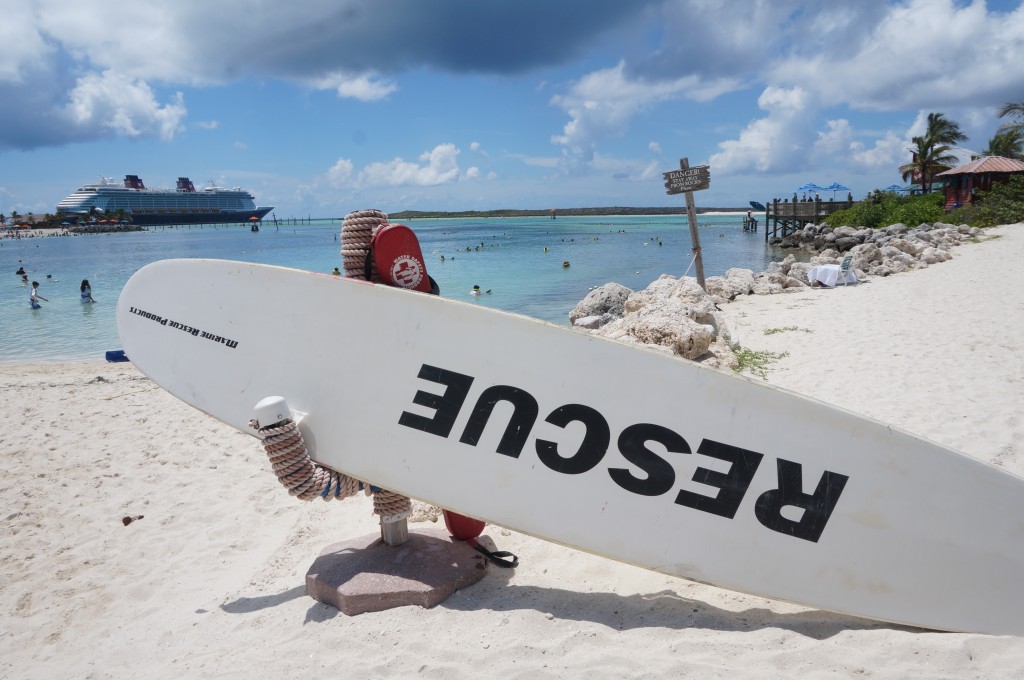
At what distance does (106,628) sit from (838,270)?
527 inches

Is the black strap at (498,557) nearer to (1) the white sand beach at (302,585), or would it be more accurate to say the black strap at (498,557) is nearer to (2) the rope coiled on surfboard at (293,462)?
(1) the white sand beach at (302,585)

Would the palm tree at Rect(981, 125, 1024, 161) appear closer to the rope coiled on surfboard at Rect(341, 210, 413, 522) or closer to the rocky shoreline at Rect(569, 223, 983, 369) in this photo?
the rocky shoreline at Rect(569, 223, 983, 369)

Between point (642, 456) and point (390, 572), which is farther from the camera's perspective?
point (390, 572)

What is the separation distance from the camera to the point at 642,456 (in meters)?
2.26

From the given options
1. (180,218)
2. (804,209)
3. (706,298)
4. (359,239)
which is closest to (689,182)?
(706,298)

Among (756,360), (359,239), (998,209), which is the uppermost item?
(998,209)

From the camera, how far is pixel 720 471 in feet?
7.35

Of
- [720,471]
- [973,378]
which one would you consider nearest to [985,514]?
[720,471]

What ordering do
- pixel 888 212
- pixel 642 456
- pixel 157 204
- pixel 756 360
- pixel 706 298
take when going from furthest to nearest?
pixel 157 204 → pixel 888 212 → pixel 706 298 → pixel 756 360 → pixel 642 456

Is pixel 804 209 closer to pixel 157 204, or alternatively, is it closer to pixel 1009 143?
pixel 1009 143

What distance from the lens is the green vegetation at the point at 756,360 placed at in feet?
19.4

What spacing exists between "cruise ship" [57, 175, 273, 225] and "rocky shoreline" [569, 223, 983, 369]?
11660cm

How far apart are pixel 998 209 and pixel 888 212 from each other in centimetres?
682

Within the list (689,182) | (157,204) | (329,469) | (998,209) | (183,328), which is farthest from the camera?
(157,204)
